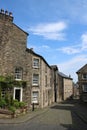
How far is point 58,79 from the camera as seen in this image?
6625 cm

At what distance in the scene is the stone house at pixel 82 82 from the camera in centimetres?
5675

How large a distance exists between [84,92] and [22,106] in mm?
30875

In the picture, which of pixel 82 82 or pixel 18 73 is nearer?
pixel 18 73

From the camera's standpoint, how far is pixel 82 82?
189 feet

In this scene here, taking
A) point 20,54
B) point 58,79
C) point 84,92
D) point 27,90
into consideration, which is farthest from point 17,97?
point 58,79

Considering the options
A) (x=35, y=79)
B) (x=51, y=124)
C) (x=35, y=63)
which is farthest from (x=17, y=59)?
(x=51, y=124)

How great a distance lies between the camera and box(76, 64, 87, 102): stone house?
56750mm

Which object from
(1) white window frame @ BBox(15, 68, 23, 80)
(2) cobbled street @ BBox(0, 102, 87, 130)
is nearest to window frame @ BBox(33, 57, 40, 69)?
(1) white window frame @ BBox(15, 68, 23, 80)

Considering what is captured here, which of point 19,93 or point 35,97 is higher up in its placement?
point 19,93

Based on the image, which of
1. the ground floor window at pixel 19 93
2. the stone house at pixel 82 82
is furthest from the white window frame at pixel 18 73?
the stone house at pixel 82 82

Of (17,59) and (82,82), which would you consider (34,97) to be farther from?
(82,82)

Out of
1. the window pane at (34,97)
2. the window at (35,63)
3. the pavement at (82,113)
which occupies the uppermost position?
the window at (35,63)

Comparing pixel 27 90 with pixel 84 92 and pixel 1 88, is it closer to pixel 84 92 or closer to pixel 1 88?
pixel 1 88

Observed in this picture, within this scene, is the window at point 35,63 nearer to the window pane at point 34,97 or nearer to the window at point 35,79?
the window at point 35,79
